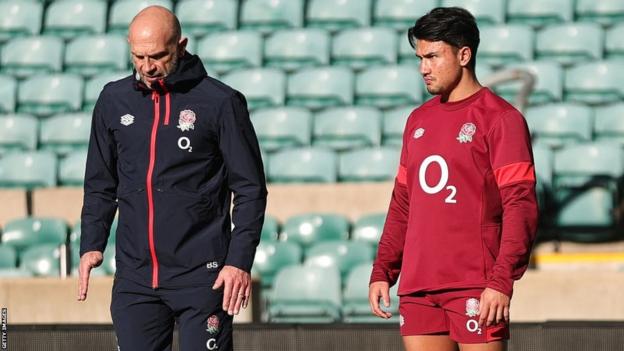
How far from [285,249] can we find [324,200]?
840mm

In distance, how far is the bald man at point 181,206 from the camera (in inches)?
162

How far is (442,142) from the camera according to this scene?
4074 mm

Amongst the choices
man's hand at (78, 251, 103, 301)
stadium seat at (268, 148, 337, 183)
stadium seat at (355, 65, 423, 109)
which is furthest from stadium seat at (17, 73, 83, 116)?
man's hand at (78, 251, 103, 301)

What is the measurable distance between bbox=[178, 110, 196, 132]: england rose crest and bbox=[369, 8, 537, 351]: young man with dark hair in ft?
2.35

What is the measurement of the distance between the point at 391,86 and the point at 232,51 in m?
1.67

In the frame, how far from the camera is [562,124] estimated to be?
421 inches

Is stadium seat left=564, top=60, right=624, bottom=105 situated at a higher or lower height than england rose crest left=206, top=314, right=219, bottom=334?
higher

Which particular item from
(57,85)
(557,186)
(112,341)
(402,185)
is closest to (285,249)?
(557,186)

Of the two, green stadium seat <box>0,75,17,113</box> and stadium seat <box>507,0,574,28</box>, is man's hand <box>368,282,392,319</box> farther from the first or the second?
green stadium seat <box>0,75,17,113</box>

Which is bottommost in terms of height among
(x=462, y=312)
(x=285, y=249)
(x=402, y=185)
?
(x=285, y=249)

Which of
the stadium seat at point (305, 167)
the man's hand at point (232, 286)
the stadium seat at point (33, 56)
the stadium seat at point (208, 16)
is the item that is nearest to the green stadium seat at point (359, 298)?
the stadium seat at point (305, 167)

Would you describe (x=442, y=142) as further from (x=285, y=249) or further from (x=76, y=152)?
(x=76, y=152)

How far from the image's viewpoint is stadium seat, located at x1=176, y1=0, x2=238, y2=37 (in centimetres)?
1272

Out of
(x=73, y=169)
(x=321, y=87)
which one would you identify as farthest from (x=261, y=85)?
(x=73, y=169)
